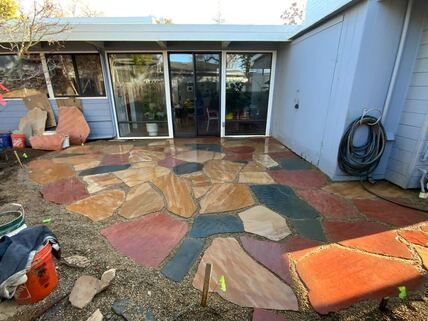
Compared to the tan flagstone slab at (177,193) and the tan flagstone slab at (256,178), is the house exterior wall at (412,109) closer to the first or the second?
the tan flagstone slab at (256,178)

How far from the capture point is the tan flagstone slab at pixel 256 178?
3.42 m

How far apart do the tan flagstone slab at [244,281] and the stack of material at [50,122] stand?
4.93m

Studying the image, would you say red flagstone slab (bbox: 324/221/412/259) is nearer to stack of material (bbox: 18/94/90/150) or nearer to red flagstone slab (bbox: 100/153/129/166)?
red flagstone slab (bbox: 100/153/129/166)

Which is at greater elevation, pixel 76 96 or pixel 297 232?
pixel 76 96

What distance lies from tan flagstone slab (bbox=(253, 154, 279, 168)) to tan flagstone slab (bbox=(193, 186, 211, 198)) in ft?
4.50

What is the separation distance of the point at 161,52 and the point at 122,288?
17.4 feet

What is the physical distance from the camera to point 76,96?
5.61m

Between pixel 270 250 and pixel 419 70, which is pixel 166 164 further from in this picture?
pixel 419 70

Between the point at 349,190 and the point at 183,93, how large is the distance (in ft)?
14.5

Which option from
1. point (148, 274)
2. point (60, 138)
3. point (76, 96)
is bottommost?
point (148, 274)

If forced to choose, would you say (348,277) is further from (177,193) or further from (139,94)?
(139,94)

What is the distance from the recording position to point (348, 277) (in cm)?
172

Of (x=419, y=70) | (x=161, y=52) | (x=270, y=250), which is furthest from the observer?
(x=161, y=52)

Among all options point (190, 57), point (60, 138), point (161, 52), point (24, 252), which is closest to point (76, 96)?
point (60, 138)
